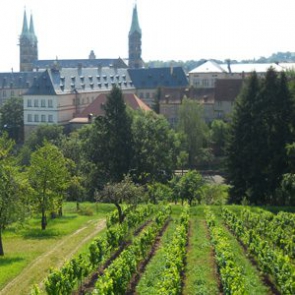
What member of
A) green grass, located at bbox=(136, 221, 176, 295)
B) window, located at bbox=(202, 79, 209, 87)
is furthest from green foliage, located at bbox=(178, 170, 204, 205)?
window, located at bbox=(202, 79, 209, 87)

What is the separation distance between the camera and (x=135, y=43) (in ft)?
477

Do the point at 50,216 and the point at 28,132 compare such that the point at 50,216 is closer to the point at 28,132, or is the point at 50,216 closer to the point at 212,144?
the point at 212,144

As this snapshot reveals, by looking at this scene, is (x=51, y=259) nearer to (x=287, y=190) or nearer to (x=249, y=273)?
(x=249, y=273)

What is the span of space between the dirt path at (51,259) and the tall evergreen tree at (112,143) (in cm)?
1556

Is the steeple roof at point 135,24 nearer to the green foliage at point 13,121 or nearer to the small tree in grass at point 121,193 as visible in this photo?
the green foliage at point 13,121

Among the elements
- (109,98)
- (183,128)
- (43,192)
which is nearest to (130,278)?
(43,192)

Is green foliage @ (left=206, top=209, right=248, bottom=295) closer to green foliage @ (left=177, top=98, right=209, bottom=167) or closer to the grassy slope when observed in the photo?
the grassy slope

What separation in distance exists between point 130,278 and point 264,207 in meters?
21.4

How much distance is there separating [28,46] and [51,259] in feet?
420

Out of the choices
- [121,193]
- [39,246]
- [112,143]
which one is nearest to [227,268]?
[39,246]

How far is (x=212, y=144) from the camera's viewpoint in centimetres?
7300

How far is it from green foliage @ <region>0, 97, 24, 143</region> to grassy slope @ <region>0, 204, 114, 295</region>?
52.4m

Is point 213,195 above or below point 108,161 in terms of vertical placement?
below

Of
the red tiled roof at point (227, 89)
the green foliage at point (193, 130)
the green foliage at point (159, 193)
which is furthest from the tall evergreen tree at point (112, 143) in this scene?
the red tiled roof at point (227, 89)
